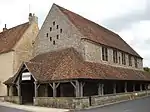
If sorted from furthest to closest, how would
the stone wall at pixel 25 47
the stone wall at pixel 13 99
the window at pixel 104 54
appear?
the stone wall at pixel 25 47 < the window at pixel 104 54 < the stone wall at pixel 13 99

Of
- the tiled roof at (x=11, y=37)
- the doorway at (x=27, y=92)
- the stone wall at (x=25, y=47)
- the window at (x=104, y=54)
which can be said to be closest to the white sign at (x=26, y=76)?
the doorway at (x=27, y=92)

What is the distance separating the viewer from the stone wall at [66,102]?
2087cm

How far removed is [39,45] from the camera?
31.8 m

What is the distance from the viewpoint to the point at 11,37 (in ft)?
117

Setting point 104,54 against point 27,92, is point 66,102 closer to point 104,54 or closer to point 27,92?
point 27,92

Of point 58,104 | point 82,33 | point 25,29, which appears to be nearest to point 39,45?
point 25,29

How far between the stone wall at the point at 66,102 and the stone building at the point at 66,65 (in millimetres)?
458

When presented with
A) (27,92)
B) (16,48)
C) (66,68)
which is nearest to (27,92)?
(27,92)

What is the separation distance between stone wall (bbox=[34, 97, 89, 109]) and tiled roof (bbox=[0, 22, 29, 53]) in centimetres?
1146

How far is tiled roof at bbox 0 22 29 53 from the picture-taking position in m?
33.2

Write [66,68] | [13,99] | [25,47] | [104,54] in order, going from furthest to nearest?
1. [25,47]
2. [104,54]
3. [13,99]
4. [66,68]

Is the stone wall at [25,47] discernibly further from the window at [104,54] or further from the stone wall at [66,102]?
the stone wall at [66,102]

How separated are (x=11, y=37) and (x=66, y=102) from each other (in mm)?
17099

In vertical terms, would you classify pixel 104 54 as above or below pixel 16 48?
below
